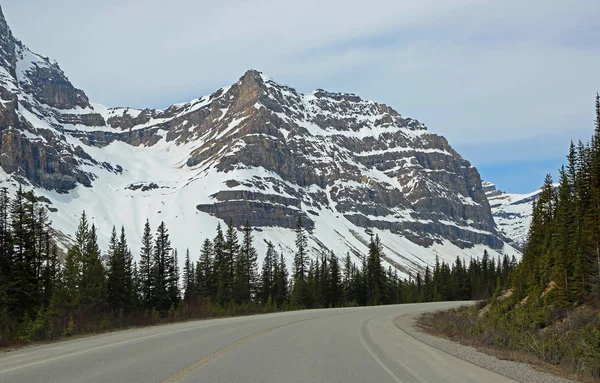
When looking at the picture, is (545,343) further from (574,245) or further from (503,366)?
(574,245)

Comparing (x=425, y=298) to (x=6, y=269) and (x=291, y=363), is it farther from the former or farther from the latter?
(x=291, y=363)

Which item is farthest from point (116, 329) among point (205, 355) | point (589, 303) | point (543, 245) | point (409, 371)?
point (543, 245)

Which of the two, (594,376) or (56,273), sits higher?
(56,273)

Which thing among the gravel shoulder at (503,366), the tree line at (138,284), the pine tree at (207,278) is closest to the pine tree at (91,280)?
the tree line at (138,284)

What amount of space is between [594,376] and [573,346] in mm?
4519

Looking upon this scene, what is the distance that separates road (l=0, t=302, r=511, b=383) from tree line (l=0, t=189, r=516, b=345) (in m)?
5.20

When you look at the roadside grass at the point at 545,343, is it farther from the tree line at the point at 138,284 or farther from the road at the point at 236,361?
the tree line at the point at 138,284

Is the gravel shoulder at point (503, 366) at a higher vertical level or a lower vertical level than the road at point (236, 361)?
lower

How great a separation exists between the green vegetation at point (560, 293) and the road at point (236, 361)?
10.6 feet

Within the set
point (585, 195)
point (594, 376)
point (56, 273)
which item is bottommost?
point (594, 376)

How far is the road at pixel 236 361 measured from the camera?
1157 cm

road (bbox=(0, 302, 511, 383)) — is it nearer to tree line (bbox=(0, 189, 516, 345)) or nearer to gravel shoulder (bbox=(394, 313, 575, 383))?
gravel shoulder (bbox=(394, 313, 575, 383))

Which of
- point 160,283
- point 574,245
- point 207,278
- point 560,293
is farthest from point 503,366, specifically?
point 207,278

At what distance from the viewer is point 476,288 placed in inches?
4033
